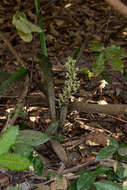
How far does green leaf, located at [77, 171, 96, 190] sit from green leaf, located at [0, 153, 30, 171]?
0.33m

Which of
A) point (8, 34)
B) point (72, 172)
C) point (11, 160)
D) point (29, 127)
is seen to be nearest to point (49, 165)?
A: point (72, 172)

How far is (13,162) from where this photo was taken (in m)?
0.81

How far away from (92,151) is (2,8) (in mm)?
2414

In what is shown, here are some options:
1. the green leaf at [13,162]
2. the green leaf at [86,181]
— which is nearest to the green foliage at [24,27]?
the green leaf at [13,162]

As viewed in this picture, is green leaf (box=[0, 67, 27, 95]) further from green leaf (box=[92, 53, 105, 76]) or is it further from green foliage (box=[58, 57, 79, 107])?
green leaf (box=[92, 53, 105, 76])

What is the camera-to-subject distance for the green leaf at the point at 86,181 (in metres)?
1.08

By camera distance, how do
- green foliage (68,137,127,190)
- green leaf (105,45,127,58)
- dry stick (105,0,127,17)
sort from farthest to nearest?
green leaf (105,45,127,58), green foliage (68,137,127,190), dry stick (105,0,127,17)

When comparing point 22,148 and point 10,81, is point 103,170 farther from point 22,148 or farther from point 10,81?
point 10,81

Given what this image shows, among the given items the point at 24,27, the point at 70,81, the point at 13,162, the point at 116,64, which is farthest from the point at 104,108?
the point at 13,162

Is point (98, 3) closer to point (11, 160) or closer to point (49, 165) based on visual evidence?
point (49, 165)

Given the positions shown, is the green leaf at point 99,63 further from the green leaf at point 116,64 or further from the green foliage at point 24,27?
the green foliage at point 24,27

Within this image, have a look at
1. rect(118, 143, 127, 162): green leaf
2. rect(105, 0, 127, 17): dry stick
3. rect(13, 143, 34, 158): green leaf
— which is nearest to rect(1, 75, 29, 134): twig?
rect(13, 143, 34, 158): green leaf

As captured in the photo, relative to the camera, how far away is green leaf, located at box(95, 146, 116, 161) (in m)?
1.10

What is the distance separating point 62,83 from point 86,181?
116 centimetres
